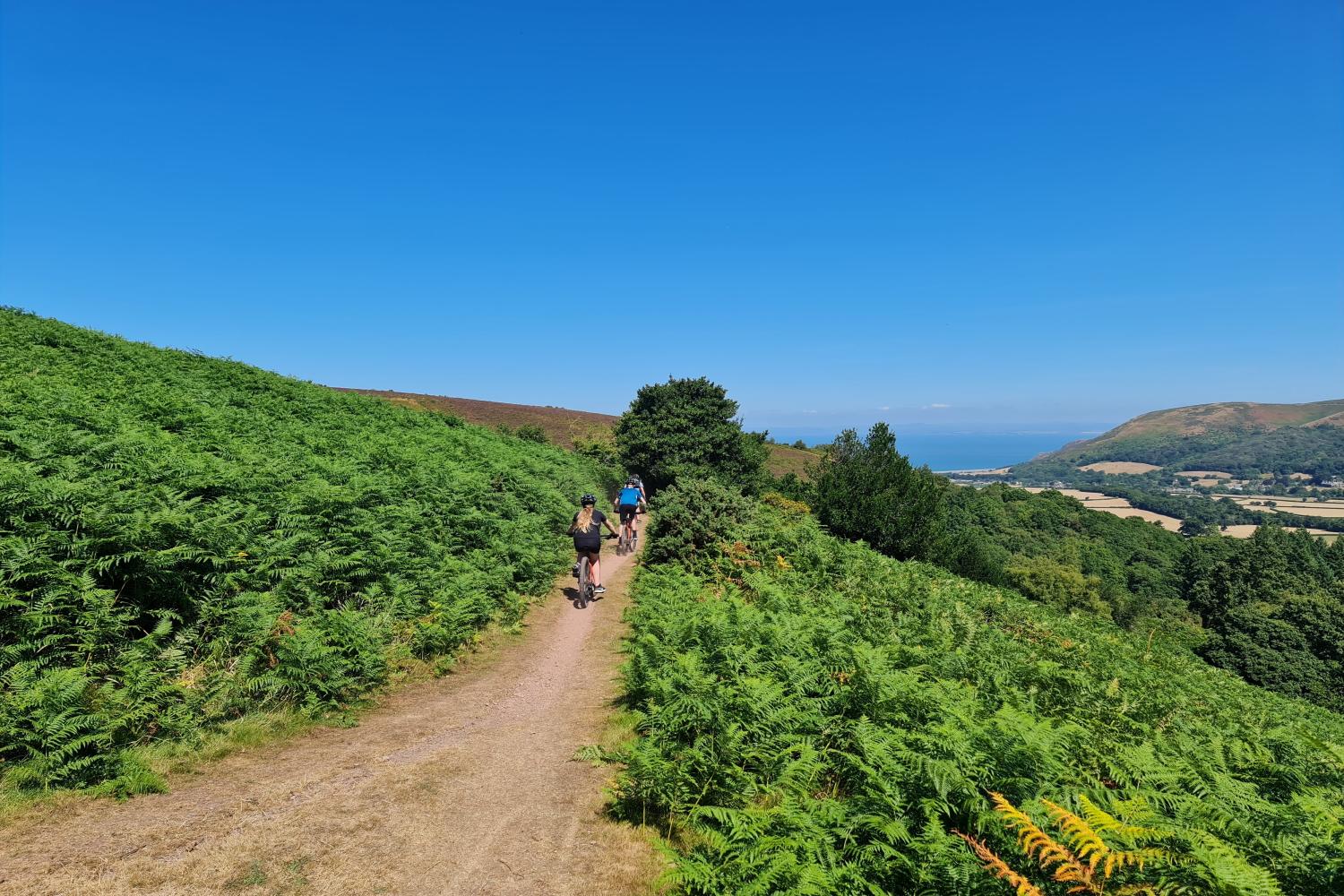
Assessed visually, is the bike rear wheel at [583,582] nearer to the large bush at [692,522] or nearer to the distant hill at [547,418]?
the large bush at [692,522]

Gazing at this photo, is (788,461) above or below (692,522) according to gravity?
above

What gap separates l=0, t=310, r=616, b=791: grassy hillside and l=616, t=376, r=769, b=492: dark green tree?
20689 mm

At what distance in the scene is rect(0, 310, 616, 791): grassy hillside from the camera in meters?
5.24

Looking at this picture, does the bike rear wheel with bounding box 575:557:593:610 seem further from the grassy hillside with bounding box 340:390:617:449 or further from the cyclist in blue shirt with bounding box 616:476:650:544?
the grassy hillside with bounding box 340:390:617:449

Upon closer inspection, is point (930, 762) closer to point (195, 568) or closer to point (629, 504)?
point (195, 568)

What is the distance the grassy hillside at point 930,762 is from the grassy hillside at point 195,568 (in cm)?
387

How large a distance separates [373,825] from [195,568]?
161 inches

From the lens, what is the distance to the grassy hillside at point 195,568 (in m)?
5.24

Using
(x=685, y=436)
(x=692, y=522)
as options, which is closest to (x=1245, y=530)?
(x=685, y=436)

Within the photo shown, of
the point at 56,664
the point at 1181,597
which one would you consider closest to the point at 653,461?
the point at 56,664

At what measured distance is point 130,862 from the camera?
4074 millimetres

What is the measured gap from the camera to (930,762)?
5.07 meters

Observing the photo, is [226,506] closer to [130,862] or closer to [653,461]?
[130,862]

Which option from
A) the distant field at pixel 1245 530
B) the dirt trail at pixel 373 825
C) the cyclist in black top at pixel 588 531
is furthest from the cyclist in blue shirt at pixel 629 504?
the distant field at pixel 1245 530
